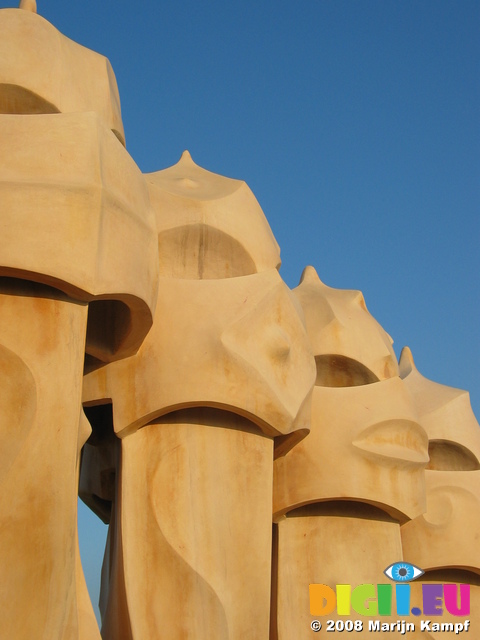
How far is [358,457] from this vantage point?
13844 mm

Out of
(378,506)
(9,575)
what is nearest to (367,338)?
(378,506)

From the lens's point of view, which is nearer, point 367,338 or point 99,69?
point 99,69

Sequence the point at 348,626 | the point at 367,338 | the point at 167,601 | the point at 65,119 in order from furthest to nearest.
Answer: the point at 367,338, the point at 348,626, the point at 167,601, the point at 65,119

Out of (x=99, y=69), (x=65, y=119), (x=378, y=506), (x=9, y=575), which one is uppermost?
(x=99, y=69)

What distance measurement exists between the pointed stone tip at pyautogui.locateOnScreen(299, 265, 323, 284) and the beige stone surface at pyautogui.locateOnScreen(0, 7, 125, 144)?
5.79 m

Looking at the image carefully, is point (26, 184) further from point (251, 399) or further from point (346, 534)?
point (346, 534)

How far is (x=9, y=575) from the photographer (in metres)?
8.43

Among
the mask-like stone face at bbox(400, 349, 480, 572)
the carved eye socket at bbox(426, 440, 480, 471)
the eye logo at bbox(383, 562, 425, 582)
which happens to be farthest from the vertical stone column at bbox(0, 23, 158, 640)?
the carved eye socket at bbox(426, 440, 480, 471)

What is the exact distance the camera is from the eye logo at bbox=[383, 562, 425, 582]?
47.1 feet

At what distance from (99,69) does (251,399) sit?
443 centimetres

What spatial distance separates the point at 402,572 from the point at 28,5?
31.0 ft

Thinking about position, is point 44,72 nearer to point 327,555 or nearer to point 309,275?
point 309,275

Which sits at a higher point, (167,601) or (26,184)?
(26,184)

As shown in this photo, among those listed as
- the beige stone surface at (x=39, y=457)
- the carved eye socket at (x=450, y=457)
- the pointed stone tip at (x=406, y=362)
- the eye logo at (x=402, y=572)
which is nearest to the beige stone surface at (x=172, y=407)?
the beige stone surface at (x=39, y=457)
